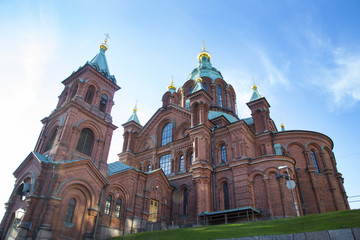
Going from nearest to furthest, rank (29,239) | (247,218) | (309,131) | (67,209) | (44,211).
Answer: (29,239) < (44,211) < (67,209) < (247,218) < (309,131)

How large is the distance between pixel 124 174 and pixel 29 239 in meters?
8.01

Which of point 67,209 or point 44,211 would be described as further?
point 67,209

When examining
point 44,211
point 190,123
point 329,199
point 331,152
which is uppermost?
point 190,123

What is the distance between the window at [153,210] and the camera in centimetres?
2242

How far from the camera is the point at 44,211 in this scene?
639 inches

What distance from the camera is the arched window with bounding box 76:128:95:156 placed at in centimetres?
2170

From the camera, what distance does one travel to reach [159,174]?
79.3 ft

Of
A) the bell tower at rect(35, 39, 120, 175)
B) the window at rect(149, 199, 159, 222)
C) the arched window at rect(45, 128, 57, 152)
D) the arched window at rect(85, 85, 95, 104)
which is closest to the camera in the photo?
the bell tower at rect(35, 39, 120, 175)

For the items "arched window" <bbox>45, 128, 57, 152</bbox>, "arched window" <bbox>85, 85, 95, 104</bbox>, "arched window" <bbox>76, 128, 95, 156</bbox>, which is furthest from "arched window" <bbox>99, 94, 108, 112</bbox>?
"arched window" <bbox>45, 128, 57, 152</bbox>

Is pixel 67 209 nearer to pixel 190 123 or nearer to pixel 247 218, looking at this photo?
pixel 247 218

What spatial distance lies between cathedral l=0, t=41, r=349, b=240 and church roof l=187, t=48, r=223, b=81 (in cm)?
1249

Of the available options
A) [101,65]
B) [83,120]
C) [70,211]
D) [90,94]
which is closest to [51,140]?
[83,120]

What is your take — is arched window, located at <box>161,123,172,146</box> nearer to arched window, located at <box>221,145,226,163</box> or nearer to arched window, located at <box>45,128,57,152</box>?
arched window, located at <box>221,145,226,163</box>

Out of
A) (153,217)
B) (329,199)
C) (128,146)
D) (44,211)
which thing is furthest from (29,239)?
(329,199)
